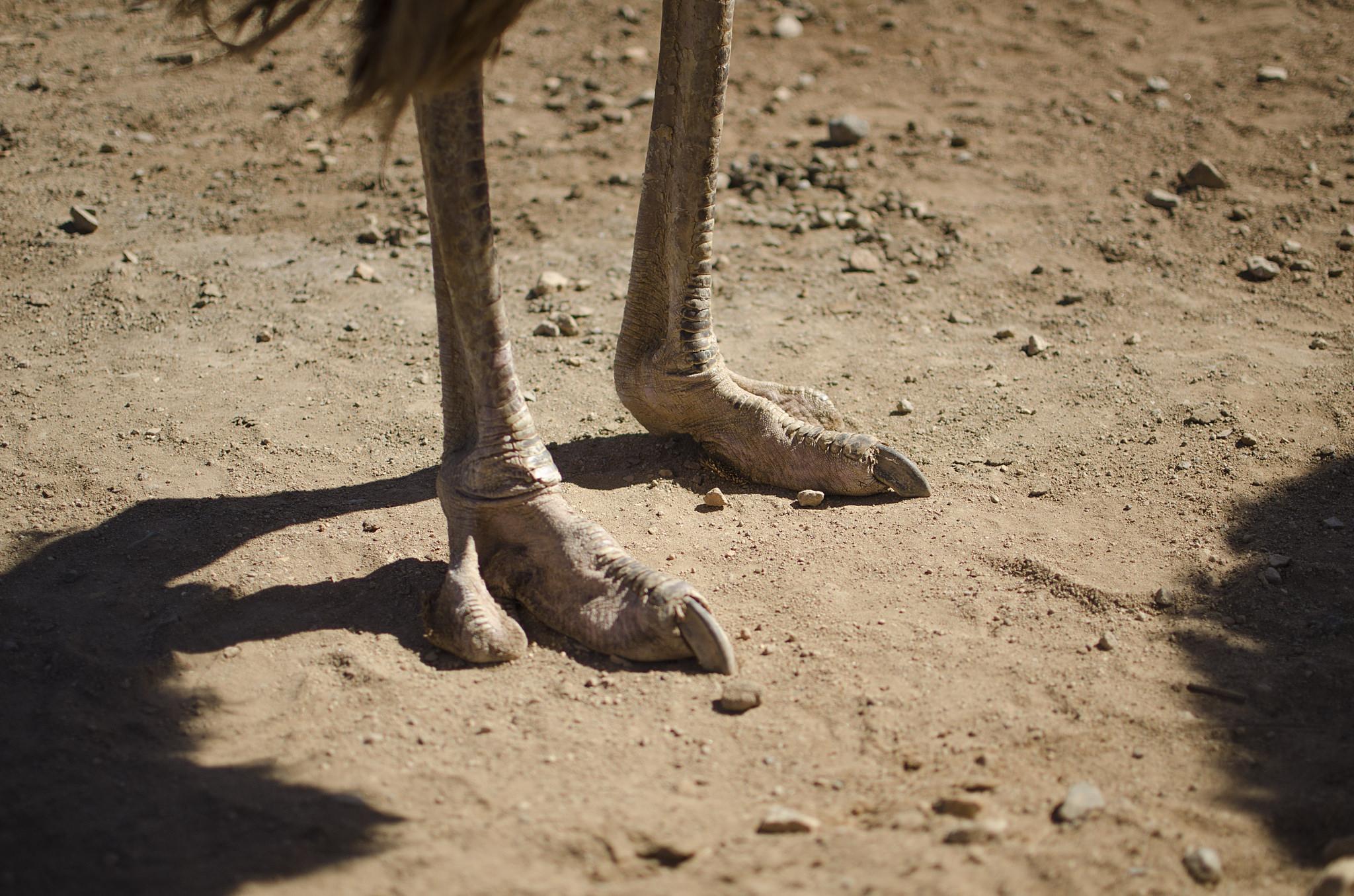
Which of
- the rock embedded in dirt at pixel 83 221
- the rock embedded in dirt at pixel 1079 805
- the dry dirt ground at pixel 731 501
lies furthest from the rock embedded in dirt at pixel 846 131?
the rock embedded in dirt at pixel 1079 805

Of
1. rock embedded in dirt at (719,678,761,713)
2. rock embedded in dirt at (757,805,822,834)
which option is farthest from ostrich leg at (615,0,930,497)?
rock embedded in dirt at (757,805,822,834)

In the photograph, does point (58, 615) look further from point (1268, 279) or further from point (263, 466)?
point (1268, 279)

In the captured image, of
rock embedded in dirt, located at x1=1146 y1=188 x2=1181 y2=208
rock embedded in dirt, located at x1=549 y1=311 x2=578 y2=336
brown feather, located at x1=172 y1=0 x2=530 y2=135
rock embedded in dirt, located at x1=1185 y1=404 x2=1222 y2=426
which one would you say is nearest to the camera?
brown feather, located at x1=172 y1=0 x2=530 y2=135

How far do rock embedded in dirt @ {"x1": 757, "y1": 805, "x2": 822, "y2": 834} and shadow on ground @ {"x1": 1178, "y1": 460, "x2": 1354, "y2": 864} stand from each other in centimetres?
88

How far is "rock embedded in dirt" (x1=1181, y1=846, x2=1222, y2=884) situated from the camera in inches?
78.8

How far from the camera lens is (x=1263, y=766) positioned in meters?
2.33

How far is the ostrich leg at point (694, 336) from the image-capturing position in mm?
3285

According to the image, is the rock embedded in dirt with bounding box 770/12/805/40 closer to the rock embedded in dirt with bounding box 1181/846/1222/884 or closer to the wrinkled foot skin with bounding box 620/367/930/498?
the wrinkled foot skin with bounding box 620/367/930/498

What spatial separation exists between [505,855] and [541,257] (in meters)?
3.61

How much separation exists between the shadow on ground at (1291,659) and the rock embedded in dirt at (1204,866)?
8.3 inches

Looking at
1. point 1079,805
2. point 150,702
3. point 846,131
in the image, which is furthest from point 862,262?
point 150,702

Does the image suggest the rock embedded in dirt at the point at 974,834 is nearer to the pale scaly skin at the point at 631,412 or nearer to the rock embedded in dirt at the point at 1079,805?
the rock embedded in dirt at the point at 1079,805

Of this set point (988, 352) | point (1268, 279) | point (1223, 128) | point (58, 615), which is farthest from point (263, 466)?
point (1223, 128)

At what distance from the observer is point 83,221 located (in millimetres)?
5148
